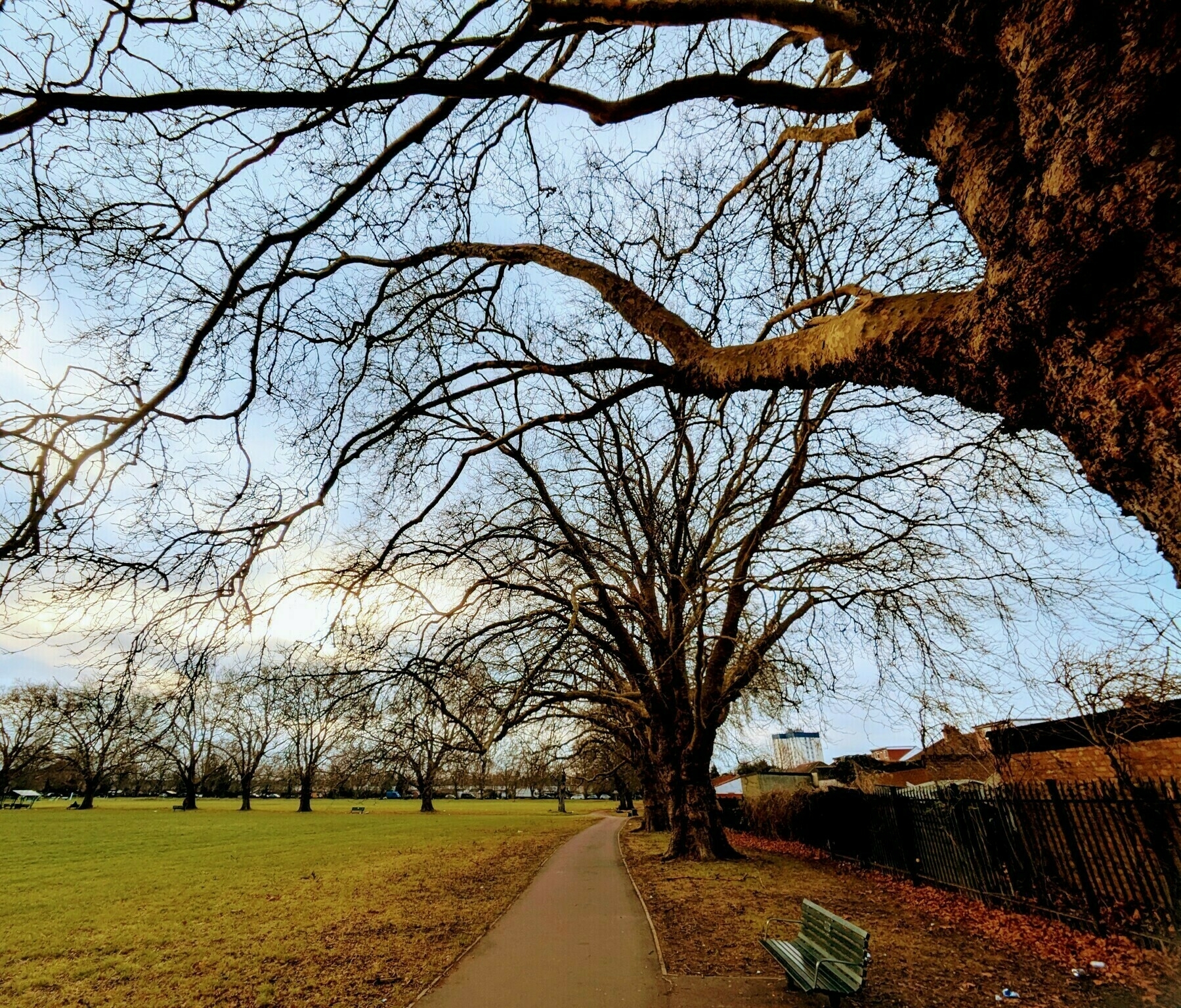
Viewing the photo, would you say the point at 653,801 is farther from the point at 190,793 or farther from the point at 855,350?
the point at 190,793

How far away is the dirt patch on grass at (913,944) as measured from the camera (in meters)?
5.48

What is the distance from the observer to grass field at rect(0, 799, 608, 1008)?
686 centimetres

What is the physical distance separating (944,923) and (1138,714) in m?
4.26

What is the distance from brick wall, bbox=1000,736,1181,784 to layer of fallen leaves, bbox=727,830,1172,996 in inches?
81.5

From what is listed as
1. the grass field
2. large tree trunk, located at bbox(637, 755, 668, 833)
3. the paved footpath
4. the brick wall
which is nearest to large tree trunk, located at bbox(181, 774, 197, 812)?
the grass field

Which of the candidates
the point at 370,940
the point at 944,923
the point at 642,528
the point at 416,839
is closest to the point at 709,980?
the point at 944,923

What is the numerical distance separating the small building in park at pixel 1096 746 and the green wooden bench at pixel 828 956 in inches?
216

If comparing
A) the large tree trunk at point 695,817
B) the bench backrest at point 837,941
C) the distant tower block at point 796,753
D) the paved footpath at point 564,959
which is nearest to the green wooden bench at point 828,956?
the bench backrest at point 837,941

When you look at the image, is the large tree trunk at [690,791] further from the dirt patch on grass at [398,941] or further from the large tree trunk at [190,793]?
the large tree trunk at [190,793]

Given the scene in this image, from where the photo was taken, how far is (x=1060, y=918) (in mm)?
7801

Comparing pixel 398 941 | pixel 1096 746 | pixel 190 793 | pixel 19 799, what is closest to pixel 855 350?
pixel 398 941

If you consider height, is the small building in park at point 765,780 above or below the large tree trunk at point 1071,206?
below

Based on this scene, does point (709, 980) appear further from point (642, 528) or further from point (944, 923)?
point (642, 528)

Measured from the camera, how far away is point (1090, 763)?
11.3m
